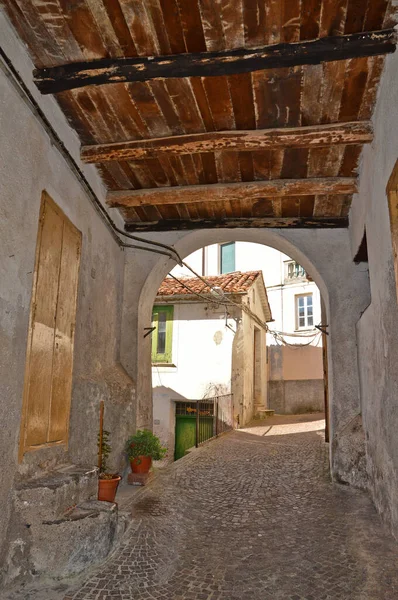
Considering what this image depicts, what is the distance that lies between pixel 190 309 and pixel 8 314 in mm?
11786

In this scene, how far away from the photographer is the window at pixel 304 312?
21.0m

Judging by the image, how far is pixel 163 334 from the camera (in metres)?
15.5

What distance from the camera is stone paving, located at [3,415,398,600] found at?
3.23m

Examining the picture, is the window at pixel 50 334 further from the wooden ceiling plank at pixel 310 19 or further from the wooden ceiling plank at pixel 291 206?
the wooden ceiling plank at pixel 291 206

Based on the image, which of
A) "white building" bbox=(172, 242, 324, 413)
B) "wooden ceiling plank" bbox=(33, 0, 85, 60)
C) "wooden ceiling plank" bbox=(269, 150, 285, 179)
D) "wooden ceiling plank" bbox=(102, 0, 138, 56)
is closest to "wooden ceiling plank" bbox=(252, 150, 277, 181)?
"wooden ceiling plank" bbox=(269, 150, 285, 179)

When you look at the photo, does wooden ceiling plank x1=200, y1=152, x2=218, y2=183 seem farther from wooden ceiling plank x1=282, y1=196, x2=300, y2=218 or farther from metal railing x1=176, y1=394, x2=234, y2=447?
metal railing x1=176, y1=394, x2=234, y2=447

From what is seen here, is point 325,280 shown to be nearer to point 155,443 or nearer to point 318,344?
point 155,443

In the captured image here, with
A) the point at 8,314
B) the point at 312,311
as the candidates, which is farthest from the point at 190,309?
the point at 8,314

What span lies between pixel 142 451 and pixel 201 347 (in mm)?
8398

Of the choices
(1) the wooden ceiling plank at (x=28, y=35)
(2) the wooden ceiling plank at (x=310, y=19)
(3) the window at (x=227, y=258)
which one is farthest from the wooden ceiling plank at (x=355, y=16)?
(3) the window at (x=227, y=258)

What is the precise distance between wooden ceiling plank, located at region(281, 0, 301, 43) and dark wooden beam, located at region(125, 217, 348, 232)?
3.68 m

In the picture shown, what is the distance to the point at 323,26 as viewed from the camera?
3.43 metres

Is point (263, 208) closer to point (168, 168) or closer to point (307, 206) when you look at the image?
point (307, 206)

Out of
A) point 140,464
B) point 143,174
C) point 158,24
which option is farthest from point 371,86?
point 140,464
